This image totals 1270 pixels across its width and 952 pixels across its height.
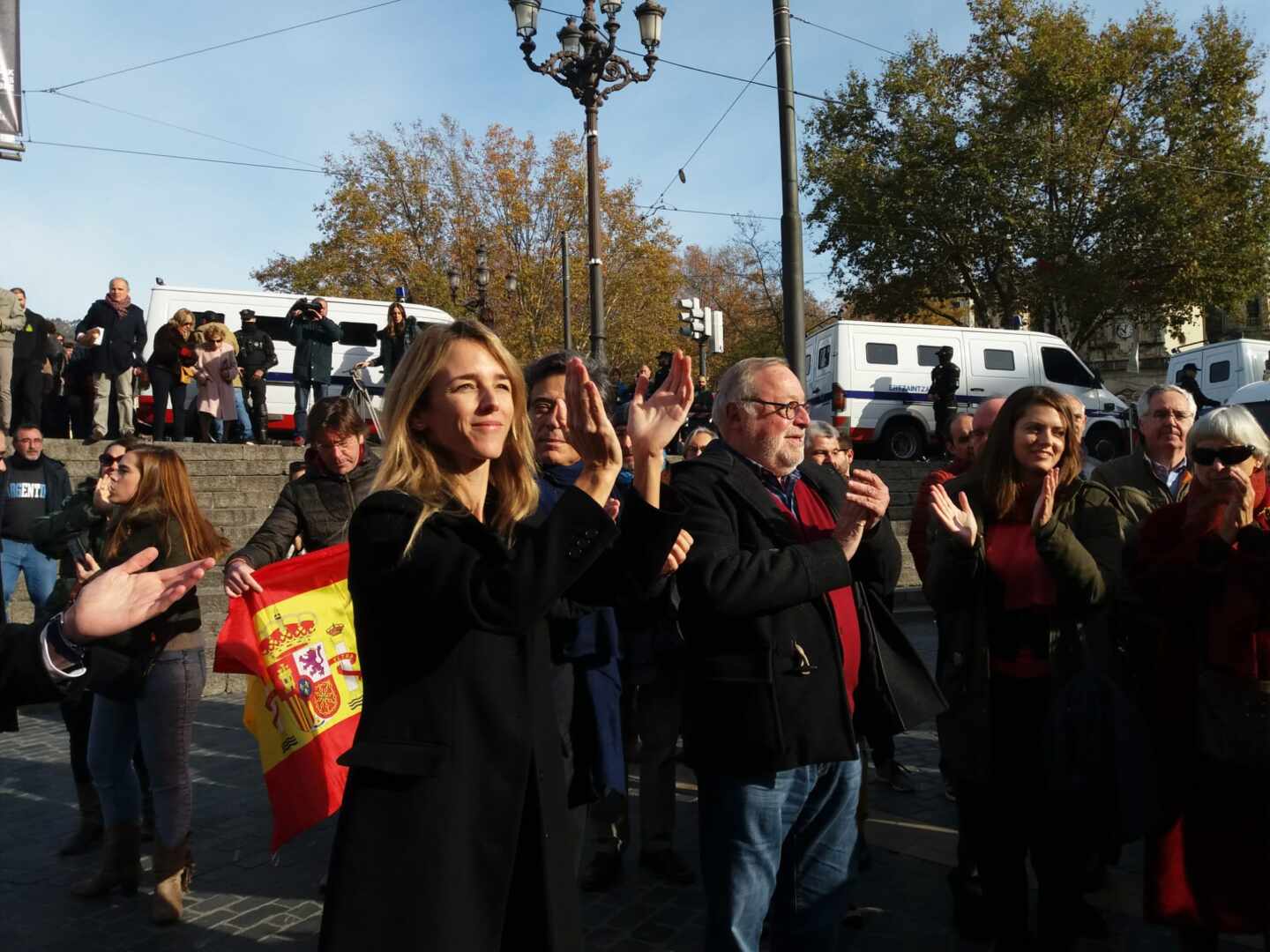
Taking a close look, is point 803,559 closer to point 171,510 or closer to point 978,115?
point 171,510

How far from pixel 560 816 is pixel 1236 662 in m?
2.25

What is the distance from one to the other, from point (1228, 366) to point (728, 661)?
23293 mm

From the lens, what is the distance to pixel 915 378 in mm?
19344

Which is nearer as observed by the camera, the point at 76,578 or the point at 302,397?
the point at 76,578

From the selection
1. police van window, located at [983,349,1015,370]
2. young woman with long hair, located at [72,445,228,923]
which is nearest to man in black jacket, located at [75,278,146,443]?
young woman with long hair, located at [72,445,228,923]

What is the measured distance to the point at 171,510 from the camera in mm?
4352

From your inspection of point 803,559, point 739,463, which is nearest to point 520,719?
point 803,559

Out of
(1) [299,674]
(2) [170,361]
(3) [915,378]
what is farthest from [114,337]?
(3) [915,378]

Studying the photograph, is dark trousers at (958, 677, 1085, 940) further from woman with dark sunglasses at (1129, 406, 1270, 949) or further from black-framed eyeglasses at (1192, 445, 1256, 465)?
black-framed eyeglasses at (1192, 445, 1256, 465)

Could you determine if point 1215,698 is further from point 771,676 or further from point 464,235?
point 464,235

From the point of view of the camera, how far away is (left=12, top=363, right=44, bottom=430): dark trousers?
12.4 meters

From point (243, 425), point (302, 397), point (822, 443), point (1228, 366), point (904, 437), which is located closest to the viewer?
point (822, 443)

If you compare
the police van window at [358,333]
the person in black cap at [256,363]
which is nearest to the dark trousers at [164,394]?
the person in black cap at [256,363]

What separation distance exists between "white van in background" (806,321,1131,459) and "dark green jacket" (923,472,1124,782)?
15.2m
